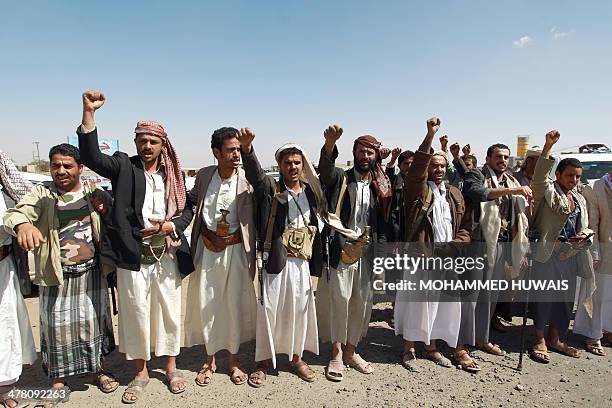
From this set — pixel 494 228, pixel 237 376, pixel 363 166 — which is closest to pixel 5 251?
pixel 237 376

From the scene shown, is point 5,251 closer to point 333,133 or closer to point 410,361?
point 333,133

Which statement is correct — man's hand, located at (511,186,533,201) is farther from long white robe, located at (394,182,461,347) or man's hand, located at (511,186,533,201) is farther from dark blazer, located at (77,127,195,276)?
→ dark blazer, located at (77,127,195,276)

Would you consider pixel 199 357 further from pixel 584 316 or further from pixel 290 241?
pixel 584 316

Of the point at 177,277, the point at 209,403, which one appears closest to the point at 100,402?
the point at 209,403

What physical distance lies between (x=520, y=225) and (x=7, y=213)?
14.3 feet

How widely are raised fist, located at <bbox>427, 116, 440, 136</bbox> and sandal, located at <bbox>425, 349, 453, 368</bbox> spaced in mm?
2136

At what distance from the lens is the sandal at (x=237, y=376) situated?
9.84ft

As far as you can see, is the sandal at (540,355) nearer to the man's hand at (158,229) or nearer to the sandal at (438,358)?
the sandal at (438,358)

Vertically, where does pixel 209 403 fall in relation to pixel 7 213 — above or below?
below

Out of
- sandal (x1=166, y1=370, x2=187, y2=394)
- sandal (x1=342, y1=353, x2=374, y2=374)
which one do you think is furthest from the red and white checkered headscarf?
sandal (x1=342, y1=353, x2=374, y2=374)

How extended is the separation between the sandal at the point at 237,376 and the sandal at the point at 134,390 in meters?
0.71

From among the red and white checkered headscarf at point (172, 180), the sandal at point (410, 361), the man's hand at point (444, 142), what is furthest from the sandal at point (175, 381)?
the man's hand at point (444, 142)

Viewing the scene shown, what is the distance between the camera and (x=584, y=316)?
150 inches

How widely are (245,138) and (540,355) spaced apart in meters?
3.54
